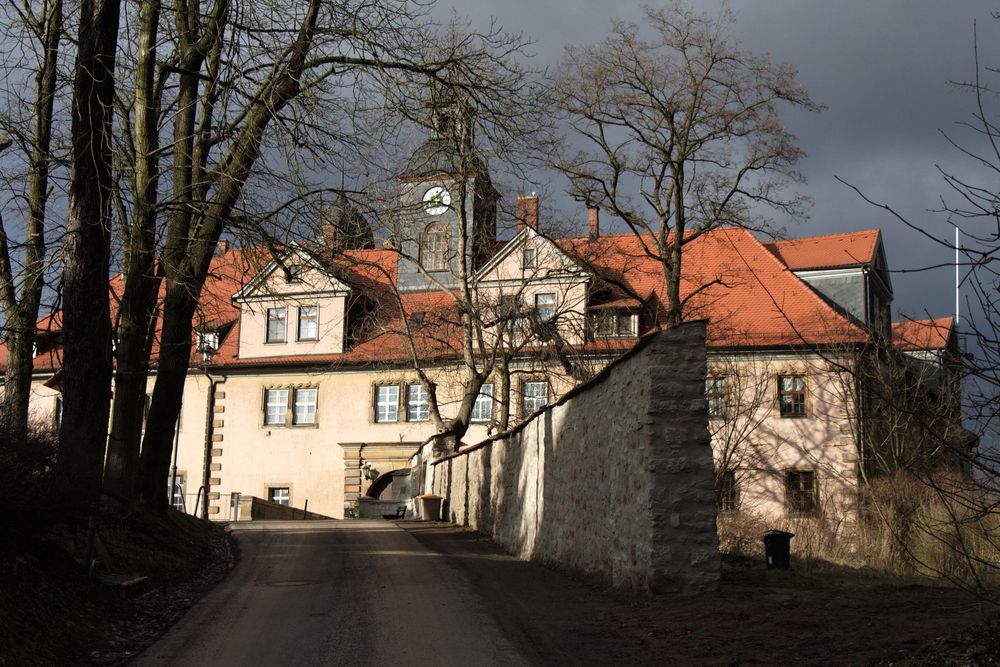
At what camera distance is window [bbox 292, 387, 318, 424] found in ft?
131

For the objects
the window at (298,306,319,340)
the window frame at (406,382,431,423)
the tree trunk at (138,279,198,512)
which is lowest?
the tree trunk at (138,279,198,512)

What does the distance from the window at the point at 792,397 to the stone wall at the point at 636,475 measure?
803 inches

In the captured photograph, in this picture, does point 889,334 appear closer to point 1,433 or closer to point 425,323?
point 425,323

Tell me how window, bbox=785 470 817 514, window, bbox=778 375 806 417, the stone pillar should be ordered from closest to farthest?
1. the stone pillar
2. window, bbox=785 470 817 514
3. window, bbox=778 375 806 417

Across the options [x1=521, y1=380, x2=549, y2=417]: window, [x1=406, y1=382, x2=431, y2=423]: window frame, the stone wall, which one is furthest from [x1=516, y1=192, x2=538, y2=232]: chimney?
the stone wall

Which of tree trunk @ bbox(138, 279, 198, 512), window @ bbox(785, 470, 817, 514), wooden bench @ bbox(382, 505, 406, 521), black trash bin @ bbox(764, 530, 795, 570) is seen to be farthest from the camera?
wooden bench @ bbox(382, 505, 406, 521)

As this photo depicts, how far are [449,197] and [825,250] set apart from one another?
18959mm

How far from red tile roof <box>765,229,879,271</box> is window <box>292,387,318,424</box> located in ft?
59.6

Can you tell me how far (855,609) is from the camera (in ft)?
26.4

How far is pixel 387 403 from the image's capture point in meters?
39.3

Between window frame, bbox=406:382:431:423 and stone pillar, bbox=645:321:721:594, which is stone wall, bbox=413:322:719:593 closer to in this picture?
stone pillar, bbox=645:321:721:594

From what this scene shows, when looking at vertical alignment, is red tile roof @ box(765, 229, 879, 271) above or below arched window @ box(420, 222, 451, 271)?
above

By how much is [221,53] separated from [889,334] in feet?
60.1

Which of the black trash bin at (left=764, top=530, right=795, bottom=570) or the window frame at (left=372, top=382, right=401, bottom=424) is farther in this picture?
the window frame at (left=372, top=382, right=401, bottom=424)
